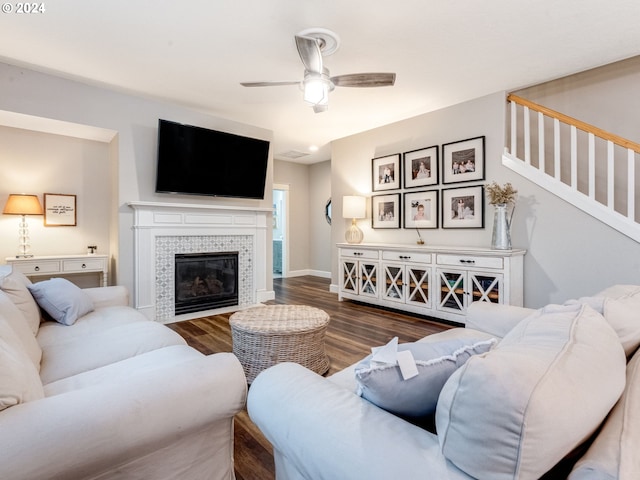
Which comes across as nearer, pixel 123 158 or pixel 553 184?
pixel 553 184

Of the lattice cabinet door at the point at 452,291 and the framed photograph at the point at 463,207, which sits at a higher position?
the framed photograph at the point at 463,207

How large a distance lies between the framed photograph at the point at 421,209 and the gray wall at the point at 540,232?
139 mm

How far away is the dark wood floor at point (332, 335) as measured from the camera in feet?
5.07

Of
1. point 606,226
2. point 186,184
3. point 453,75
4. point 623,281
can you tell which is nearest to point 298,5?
point 453,75

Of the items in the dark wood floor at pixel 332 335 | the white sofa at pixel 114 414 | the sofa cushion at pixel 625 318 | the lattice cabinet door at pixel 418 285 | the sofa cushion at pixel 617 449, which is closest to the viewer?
the sofa cushion at pixel 617 449

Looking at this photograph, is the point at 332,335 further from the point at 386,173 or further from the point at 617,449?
the point at 617,449

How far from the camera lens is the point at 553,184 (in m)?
3.14

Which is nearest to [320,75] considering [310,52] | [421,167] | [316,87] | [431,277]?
[316,87]

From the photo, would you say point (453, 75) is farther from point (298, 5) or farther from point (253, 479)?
→ point (253, 479)

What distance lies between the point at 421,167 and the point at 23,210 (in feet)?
14.7

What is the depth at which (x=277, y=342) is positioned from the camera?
215cm

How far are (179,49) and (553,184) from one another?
11.9ft

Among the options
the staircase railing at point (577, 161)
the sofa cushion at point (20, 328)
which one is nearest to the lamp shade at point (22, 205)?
the sofa cushion at point (20, 328)

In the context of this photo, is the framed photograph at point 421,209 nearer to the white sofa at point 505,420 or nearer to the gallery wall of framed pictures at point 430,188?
the gallery wall of framed pictures at point 430,188
